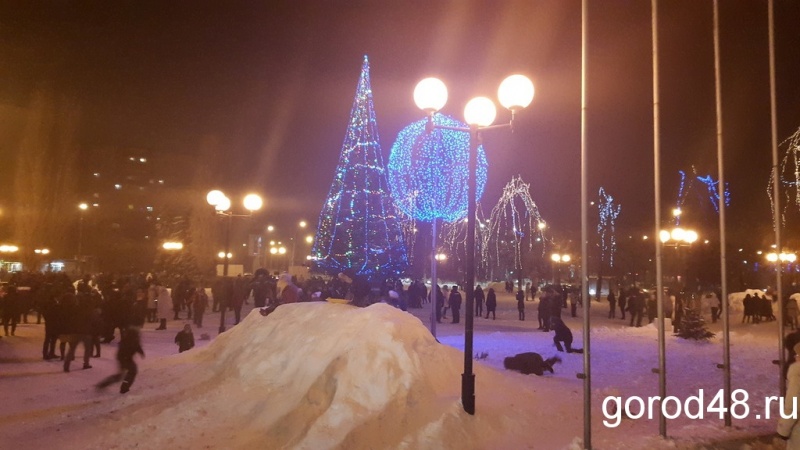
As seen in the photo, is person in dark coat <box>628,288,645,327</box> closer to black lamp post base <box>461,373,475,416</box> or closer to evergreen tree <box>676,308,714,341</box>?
evergreen tree <box>676,308,714,341</box>

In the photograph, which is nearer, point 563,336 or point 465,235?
point 563,336

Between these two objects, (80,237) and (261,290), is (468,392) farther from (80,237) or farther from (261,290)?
(80,237)

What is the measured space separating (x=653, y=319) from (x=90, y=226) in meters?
50.2

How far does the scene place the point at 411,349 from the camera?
8820 mm

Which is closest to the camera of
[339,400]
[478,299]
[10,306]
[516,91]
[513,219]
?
[339,400]

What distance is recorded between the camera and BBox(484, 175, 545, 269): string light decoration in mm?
51688

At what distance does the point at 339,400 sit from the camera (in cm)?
794

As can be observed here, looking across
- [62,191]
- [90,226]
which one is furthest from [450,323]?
[90,226]

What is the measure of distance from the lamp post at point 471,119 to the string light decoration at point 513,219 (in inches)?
1582

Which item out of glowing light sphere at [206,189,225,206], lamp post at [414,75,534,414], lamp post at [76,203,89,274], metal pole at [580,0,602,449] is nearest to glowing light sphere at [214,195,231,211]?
glowing light sphere at [206,189,225,206]

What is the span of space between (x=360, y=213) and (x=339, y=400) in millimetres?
24902

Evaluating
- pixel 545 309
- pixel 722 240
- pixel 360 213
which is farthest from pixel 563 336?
pixel 360 213

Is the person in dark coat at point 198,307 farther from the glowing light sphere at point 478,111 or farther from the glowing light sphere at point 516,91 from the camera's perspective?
the glowing light sphere at point 516,91

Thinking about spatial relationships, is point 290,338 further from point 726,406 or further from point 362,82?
point 362,82
